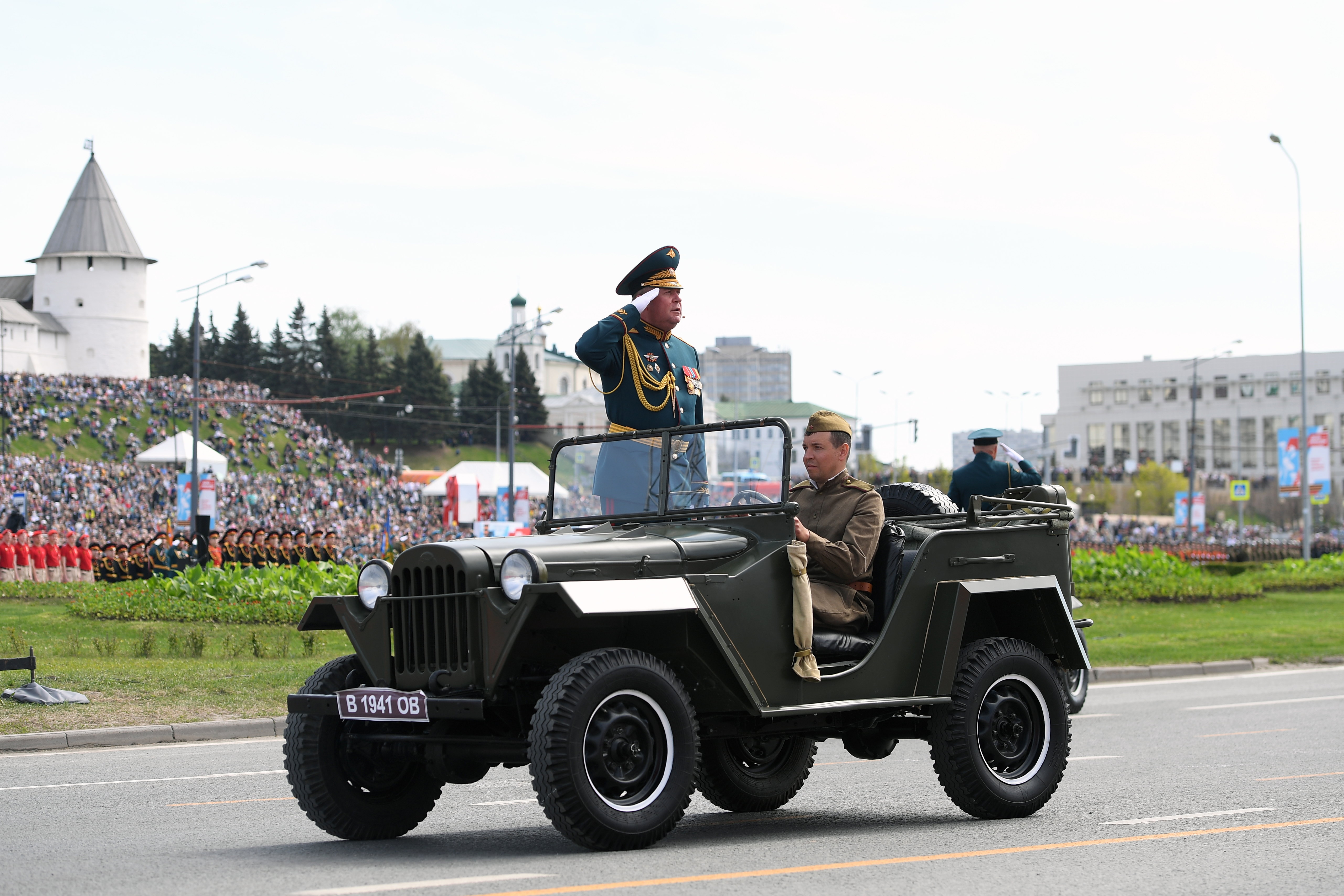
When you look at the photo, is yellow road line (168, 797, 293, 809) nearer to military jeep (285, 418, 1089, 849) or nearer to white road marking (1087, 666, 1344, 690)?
military jeep (285, 418, 1089, 849)

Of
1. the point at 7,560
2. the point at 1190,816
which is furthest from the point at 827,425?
the point at 7,560

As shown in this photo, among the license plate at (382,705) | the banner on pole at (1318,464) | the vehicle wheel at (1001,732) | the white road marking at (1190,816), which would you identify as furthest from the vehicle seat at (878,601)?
the banner on pole at (1318,464)

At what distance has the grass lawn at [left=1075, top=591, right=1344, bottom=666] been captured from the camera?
21203mm

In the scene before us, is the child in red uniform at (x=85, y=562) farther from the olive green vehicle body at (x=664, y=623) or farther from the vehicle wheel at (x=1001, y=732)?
the vehicle wheel at (x=1001, y=732)

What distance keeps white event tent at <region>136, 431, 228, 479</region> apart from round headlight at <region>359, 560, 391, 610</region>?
3948 centimetres

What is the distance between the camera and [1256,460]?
165000mm

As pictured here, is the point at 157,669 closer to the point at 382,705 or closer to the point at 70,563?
the point at 382,705

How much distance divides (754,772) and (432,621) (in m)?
2.51

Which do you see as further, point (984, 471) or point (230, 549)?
point (230, 549)

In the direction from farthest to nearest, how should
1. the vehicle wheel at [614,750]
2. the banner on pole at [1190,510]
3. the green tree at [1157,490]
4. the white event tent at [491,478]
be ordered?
the green tree at [1157,490], the banner on pole at [1190,510], the white event tent at [491,478], the vehicle wheel at [614,750]

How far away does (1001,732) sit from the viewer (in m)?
8.30

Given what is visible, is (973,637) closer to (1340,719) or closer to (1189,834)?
(1189,834)

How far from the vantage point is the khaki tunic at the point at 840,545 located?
7.79m

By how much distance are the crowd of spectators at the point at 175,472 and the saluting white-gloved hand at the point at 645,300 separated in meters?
27.9
